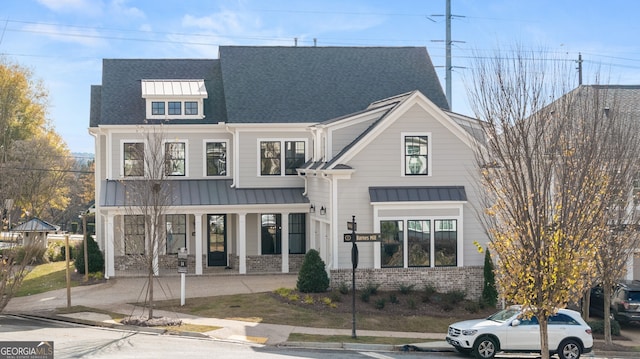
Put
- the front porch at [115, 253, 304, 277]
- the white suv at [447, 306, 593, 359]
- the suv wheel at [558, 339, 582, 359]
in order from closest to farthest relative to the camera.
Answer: the white suv at [447, 306, 593, 359]
the suv wheel at [558, 339, 582, 359]
the front porch at [115, 253, 304, 277]

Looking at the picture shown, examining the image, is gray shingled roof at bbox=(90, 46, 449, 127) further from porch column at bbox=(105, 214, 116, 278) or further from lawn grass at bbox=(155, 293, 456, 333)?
lawn grass at bbox=(155, 293, 456, 333)

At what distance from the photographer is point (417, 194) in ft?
92.3

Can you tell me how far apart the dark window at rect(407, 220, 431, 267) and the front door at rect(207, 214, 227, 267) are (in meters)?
10.7

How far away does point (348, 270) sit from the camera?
28.0 metres

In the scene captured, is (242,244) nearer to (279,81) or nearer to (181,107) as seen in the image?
(181,107)

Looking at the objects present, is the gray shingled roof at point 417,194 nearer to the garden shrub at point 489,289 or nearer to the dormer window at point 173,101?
the garden shrub at point 489,289

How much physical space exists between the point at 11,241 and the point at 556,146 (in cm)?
1078

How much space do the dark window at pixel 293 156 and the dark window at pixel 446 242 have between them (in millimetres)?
8555

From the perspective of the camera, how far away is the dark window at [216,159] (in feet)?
114

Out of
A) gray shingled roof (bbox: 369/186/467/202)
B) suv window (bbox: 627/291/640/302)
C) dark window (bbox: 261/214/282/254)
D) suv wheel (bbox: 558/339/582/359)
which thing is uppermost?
gray shingled roof (bbox: 369/186/467/202)

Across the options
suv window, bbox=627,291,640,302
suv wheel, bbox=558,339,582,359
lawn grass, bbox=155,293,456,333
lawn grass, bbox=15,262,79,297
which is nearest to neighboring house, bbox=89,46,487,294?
lawn grass, bbox=15,262,79,297

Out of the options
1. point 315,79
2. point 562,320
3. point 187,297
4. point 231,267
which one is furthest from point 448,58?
point 562,320

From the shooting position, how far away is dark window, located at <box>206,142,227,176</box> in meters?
34.8

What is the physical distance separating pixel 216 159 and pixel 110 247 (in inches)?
258
